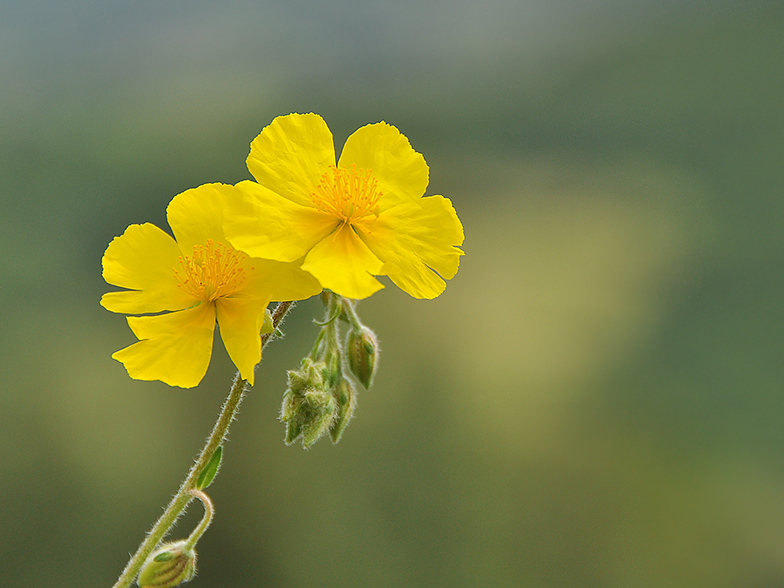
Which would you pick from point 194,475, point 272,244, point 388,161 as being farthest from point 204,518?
point 388,161

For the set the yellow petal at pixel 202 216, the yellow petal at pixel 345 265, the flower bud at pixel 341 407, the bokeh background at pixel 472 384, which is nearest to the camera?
the yellow petal at pixel 345 265

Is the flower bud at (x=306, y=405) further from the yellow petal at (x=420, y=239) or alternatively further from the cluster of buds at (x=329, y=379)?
the yellow petal at (x=420, y=239)

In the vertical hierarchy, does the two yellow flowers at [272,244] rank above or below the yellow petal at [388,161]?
below

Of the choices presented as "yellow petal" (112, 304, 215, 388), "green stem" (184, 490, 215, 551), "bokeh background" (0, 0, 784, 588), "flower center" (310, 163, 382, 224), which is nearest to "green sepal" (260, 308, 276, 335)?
"yellow petal" (112, 304, 215, 388)

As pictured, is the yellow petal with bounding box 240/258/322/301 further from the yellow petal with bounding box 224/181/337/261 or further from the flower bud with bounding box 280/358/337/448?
the flower bud with bounding box 280/358/337/448

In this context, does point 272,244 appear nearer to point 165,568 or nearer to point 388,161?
point 388,161

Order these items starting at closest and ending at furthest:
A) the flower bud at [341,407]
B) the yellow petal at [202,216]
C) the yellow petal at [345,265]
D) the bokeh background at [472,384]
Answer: the yellow petal at [345,265], the yellow petal at [202,216], the flower bud at [341,407], the bokeh background at [472,384]

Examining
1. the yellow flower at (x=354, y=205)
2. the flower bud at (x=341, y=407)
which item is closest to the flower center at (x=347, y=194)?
the yellow flower at (x=354, y=205)

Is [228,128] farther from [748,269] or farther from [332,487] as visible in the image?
[748,269]
